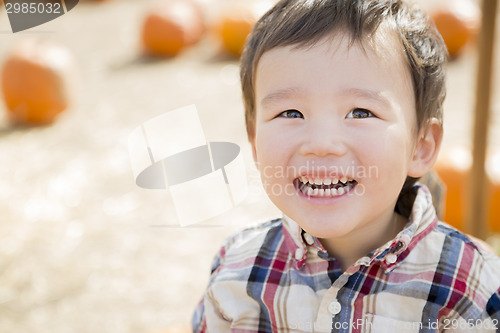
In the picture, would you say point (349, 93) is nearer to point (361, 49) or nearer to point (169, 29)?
point (361, 49)

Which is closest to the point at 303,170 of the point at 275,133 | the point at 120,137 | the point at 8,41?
the point at 275,133

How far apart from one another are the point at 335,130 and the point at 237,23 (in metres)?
5.05

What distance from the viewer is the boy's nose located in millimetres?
1271

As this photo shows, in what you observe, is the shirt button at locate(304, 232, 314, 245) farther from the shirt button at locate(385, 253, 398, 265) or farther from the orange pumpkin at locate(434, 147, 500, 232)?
the orange pumpkin at locate(434, 147, 500, 232)

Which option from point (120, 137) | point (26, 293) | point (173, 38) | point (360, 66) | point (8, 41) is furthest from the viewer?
point (8, 41)

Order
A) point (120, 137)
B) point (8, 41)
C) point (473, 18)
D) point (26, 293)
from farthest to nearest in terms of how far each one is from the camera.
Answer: point (8, 41), point (473, 18), point (120, 137), point (26, 293)

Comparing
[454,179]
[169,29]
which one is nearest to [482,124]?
[454,179]

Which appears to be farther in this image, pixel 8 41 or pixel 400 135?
pixel 8 41

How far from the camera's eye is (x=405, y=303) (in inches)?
54.7

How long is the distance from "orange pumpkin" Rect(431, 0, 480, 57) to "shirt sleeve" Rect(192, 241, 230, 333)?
15.2 ft

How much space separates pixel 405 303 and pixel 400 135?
1.27 ft

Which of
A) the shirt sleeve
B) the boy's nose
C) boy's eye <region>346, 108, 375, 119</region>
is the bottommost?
the shirt sleeve

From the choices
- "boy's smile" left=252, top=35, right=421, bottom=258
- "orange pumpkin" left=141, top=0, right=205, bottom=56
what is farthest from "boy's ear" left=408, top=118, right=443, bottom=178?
"orange pumpkin" left=141, top=0, right=205, bottom=56

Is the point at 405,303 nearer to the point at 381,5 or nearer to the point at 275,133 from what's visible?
the point at 275,133
